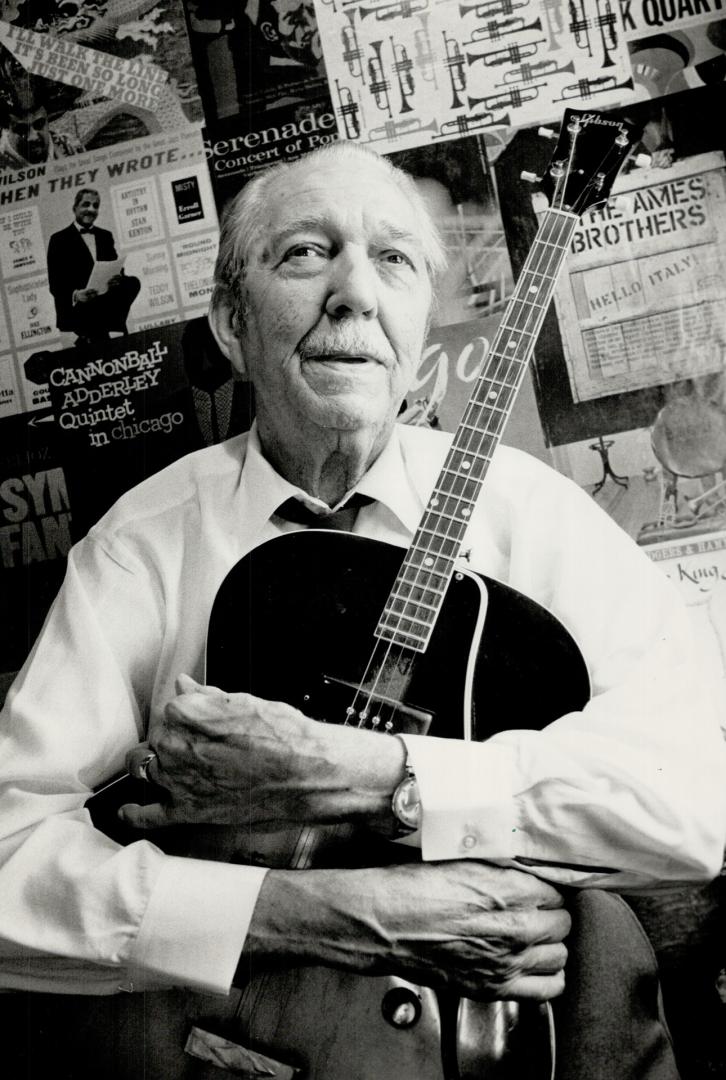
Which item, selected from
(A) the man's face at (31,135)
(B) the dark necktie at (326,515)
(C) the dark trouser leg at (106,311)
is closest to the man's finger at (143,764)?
(B) the dark necktie at (326,515)

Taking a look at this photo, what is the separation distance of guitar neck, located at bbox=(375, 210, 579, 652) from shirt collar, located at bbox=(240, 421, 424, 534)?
0.20 feet

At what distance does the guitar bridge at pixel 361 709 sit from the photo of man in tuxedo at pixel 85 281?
0.60 metres

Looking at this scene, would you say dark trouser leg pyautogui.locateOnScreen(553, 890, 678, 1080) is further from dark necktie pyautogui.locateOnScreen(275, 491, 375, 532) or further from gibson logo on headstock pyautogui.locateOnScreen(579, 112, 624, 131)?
gibson logo on headstock pyautogui.locateOnScreen(579, 112, 624, 131)

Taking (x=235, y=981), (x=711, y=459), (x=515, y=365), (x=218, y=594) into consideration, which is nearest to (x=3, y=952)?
(x=235, y=981)

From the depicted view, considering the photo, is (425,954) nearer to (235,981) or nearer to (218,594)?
(235,981)

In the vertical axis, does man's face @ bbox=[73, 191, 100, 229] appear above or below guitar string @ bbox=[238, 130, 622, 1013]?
above

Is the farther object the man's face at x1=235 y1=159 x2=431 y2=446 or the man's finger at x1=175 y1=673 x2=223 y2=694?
the man's face at x1=235 y1=159 x2=431 y2=446

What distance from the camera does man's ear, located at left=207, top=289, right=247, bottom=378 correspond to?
1297 mm

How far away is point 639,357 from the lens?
1.23 m

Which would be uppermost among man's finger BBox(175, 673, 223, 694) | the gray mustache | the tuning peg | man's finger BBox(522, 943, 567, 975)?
the tuning peg

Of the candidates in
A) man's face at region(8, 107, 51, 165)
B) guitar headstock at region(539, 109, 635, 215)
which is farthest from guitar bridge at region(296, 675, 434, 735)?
man's face at region(8, 107, 51, 165)

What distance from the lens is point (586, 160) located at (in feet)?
4.03

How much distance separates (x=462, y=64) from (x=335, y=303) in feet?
1.26

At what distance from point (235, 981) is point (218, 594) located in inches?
15.9
